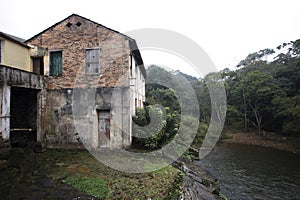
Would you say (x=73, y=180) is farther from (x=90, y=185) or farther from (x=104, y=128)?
(x=104, y=128)

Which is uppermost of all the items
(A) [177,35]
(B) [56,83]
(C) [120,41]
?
(A) [177,35]

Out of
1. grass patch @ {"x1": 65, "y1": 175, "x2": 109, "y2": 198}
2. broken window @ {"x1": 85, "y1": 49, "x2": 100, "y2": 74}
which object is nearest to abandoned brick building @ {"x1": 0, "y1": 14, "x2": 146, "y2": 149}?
broken window @ {"x1": 85, "y1": 49, "x2": 100, "y2": 74}

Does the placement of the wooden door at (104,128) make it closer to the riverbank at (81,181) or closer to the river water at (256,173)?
the riverbank at (81,181)

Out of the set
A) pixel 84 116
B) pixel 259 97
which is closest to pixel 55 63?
pixel 84 116

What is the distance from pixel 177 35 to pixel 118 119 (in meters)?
5.57

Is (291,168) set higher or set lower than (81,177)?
lower

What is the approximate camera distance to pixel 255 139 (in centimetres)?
2134

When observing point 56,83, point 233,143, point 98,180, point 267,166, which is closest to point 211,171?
point 267,166

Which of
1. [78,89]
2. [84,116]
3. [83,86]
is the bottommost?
[84,116]

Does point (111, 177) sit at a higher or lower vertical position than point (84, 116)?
lower

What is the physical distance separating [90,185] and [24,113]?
6.96 m

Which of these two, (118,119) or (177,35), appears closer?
(118,119)

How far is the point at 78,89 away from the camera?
9.43 m

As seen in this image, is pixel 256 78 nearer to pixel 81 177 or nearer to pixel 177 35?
pixel 177 35
